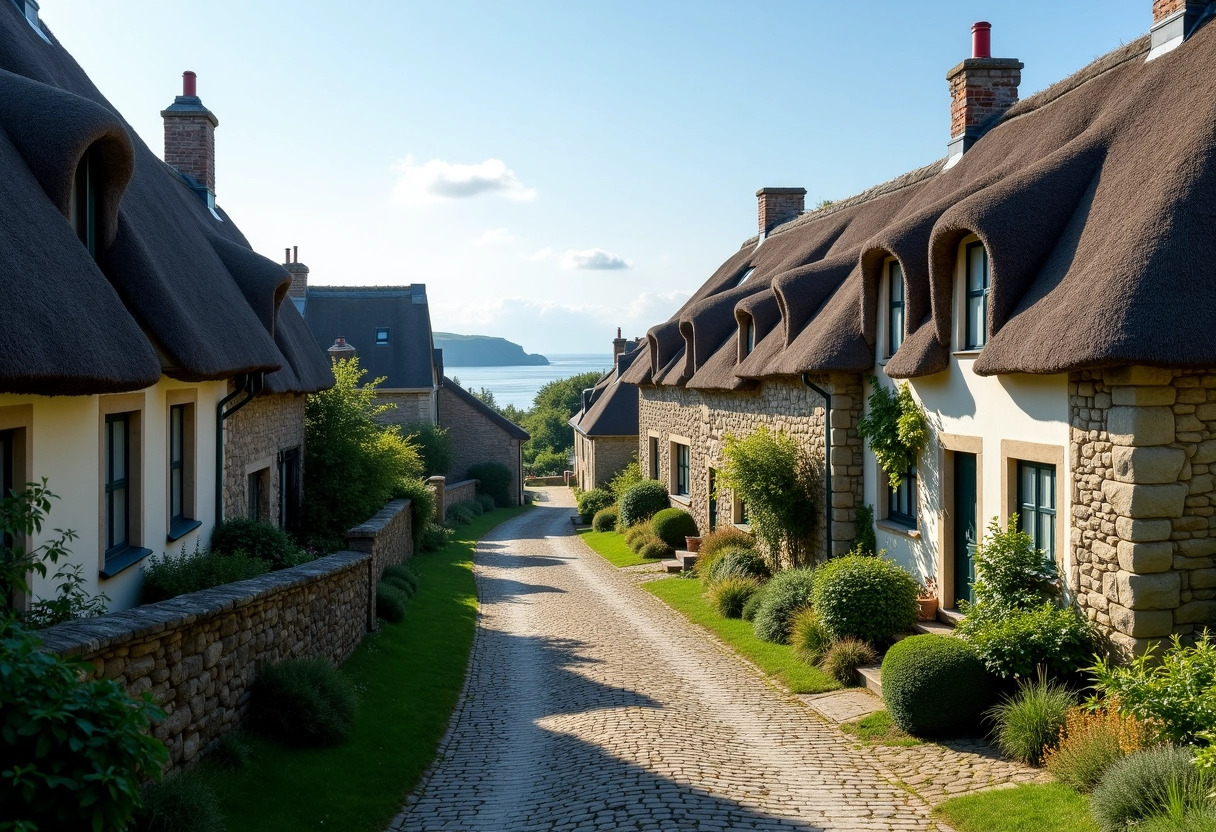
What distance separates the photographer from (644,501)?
85.1 ft

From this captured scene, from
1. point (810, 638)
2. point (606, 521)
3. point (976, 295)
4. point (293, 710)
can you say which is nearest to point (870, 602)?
point (810, 638)

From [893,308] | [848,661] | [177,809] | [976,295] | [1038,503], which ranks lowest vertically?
[848,661]

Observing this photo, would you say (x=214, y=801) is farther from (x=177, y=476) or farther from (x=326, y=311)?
(x=326, y=311)

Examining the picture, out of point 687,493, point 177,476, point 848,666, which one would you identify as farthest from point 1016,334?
point 687,493

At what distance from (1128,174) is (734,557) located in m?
9.49

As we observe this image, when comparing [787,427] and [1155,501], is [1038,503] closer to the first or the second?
[1155,501]

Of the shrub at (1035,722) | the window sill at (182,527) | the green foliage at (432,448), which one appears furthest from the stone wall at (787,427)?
the green foliage at (432,448)

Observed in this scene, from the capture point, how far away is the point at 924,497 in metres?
12.2

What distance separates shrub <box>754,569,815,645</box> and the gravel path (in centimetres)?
71

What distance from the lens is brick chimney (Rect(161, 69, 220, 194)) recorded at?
17.9 metres

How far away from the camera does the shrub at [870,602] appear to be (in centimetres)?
1143

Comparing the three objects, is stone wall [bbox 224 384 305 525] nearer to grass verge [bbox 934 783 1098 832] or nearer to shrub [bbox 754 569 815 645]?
shrub [bbox 754 569 815 645]

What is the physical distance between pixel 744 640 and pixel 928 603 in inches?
115

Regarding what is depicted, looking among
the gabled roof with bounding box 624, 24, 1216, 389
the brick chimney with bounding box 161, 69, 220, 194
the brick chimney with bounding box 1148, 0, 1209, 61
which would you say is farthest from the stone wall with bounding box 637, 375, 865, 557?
the brick chimney with bounding box 161, 69, 220, 194
